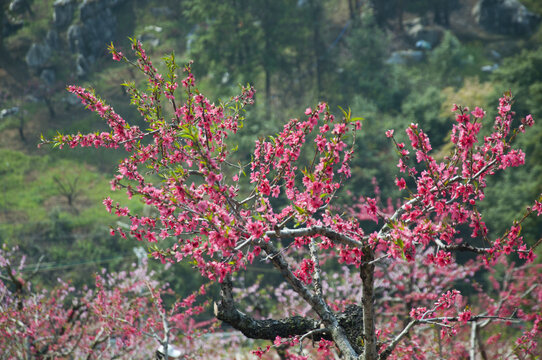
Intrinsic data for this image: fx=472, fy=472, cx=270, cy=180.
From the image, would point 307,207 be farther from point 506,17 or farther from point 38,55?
point 506,17

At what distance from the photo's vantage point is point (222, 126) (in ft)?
12.0

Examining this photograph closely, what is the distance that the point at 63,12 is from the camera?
23031 millimetres

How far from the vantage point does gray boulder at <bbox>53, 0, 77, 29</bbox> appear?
22.8m

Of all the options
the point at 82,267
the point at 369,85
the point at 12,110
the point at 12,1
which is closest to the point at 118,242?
the point at 82,267

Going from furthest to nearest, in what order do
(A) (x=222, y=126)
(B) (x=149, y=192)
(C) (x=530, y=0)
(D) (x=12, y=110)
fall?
(C) (x=530, y=0) < (D) (x=12, y=110) < (A) (x=222, y=126) < (B) (x=149, y=192)

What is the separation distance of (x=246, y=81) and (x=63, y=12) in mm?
10753

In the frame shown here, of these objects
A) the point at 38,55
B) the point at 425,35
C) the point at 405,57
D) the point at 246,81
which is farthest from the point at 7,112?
the point at 425,35

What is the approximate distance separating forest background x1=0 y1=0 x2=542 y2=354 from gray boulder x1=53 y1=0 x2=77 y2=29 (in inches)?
5.1

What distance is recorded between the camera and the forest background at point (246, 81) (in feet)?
48.0

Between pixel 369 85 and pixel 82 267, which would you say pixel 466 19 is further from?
pixel 82 267

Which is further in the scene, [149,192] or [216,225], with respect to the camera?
[149,192]

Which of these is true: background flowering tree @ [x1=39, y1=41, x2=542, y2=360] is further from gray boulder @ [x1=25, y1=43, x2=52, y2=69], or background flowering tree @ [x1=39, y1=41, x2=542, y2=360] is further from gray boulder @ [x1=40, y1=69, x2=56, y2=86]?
gray boulder @ [x1=25, y1=43, x2=52, y2=69]

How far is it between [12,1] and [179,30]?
26.3ft

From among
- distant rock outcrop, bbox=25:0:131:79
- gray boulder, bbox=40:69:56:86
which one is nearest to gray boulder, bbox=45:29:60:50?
distant rock outcrop, bbox=25:0:131:79
